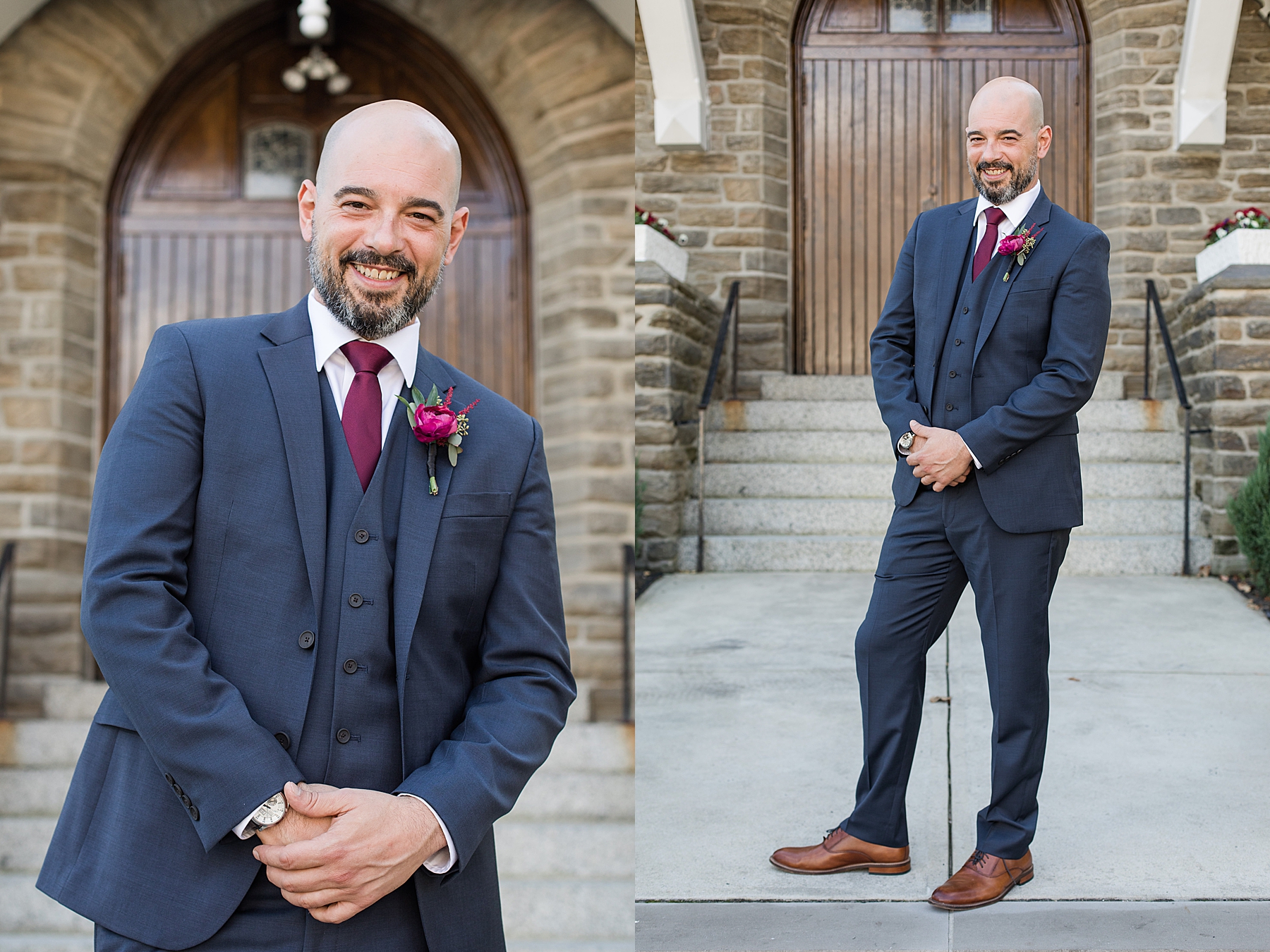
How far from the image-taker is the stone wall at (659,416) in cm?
557

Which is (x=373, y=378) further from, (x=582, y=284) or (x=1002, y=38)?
(x=1002, y=38)

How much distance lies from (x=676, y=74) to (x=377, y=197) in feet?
20.1

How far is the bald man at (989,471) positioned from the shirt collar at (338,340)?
117 cm

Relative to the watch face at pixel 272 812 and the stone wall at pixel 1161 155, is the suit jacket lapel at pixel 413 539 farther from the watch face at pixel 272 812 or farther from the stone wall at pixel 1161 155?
the stone wall at pixel 1161 155

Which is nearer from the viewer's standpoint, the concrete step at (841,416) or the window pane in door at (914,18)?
the concrete step at (841,416)

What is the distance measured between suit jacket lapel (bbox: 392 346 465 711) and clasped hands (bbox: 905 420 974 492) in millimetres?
1134

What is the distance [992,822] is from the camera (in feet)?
7.58

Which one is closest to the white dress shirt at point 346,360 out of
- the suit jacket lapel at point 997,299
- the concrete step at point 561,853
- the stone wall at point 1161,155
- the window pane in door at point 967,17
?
the suit jacket lapel at point 997,299

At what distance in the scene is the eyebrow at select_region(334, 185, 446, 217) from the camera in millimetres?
1463

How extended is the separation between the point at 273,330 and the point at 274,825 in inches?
24.6

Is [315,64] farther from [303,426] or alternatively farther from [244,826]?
[244,826]

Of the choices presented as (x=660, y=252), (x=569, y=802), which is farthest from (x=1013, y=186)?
(x=660, y=252)

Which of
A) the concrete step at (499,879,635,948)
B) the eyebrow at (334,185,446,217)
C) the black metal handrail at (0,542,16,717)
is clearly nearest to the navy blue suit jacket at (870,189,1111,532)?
the eyebrow at (334,185,446,217)

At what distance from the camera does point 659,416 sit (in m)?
5.66
